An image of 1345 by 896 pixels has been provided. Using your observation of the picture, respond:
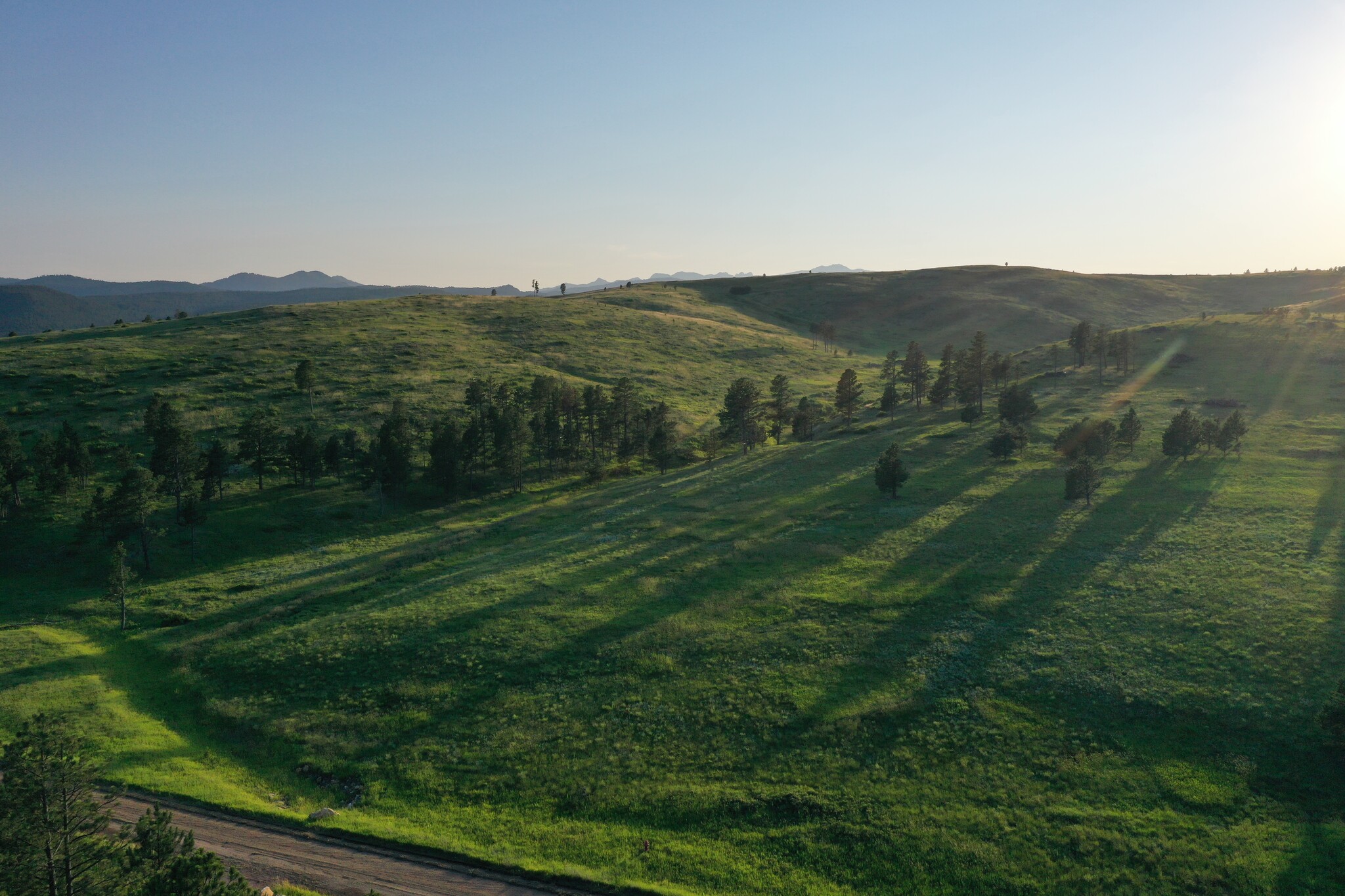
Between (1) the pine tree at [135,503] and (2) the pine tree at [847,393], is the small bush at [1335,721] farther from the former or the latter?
(1) the pine tree at [135,503]

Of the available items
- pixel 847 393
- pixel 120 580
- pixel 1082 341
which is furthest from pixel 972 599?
pixel 1082 341

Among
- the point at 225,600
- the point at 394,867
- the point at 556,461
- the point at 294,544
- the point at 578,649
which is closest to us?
the point at 394,867

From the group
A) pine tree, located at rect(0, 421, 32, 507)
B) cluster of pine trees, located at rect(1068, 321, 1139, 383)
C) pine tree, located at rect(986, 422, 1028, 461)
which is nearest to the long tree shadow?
pine tree, located at rect(986, 422, 1028, 461)

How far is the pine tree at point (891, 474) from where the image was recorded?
2672 inches

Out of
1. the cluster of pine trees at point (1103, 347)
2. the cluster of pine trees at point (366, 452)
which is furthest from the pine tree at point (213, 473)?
the cluster of pine trees at point (1103, 347)

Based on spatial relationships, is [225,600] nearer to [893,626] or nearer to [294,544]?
[294,544]

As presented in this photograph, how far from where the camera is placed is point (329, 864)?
85.4ft

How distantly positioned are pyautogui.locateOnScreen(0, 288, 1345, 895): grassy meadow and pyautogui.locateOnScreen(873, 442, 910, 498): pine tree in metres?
2.51

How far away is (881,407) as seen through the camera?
10931 cm

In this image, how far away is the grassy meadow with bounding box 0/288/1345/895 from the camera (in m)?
26.6

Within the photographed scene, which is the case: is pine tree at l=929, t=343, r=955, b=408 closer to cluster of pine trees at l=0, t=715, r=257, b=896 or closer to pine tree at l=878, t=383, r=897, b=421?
pine tree at l=878, t=383, r=897, b=421

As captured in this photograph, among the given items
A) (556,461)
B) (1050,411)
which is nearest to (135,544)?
(556,461)

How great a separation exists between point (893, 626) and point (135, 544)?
221 ft

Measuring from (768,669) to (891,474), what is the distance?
117 ft
